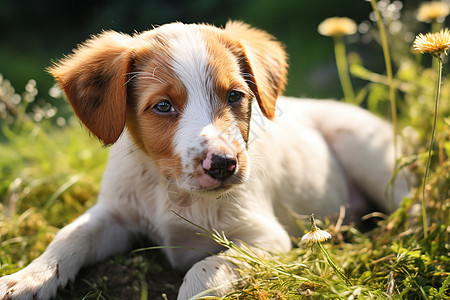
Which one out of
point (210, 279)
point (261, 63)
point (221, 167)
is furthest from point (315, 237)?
point (261, 63)

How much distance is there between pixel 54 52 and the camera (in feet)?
34.3

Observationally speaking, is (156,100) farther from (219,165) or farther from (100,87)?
(219,165)

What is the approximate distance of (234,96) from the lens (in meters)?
3.20

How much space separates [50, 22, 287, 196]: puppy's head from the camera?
2.87 metres

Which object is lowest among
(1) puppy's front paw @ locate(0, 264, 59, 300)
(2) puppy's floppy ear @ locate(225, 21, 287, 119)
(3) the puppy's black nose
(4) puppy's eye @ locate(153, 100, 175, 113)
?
(1) puppy's front paw @ locate(0, 264, 59, 300)

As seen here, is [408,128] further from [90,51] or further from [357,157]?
[90,51]

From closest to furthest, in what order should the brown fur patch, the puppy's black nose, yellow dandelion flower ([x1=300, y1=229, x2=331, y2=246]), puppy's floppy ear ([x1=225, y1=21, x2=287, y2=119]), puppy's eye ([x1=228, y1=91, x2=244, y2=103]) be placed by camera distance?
1. yellow dandelion flower ([x1=300, y1=229, x2=331, y2=246])
2. the puppy's black nose
3. the brown fur patch
4. puppy's eye ([x1=228, y1=91, x2=244, y2=103])
5. puppy's floppy ear ([x1=225, y1=21, x2=287, y2=119])

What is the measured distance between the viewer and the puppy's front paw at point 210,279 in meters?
2.90

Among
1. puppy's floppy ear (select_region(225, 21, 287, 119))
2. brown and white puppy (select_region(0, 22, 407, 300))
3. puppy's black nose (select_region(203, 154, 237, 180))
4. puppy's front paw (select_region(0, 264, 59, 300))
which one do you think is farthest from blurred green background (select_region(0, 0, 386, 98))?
puppy's front paw (select_region(0, 264, 59, 300))

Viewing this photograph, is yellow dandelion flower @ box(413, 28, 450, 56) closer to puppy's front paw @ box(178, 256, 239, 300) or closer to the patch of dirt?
puppy's front paw @ box(178, 256, 239, 300)

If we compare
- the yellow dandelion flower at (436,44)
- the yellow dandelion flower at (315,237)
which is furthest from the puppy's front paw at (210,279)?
the yellow dandelion flower at (436,44)

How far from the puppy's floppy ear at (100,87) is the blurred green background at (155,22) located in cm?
606

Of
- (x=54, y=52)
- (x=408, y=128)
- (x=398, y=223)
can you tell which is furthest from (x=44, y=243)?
(x=54, y=52)

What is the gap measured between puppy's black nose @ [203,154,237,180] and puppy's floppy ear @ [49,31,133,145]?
0.68m
